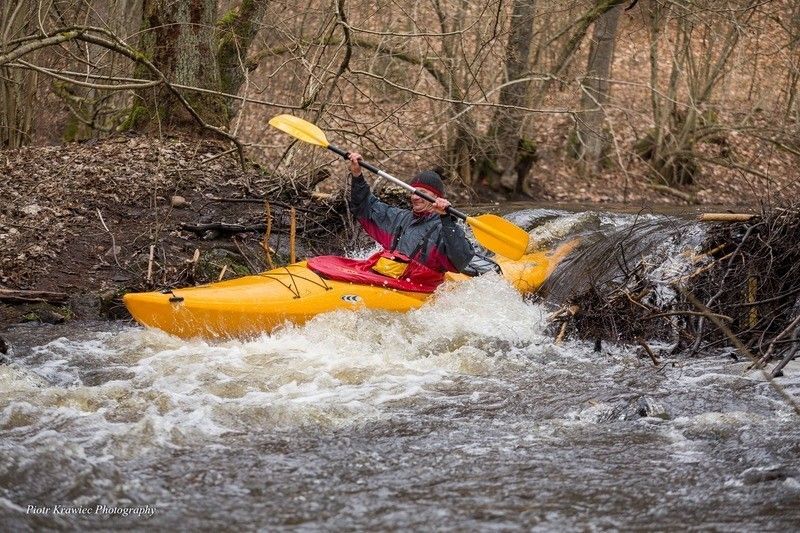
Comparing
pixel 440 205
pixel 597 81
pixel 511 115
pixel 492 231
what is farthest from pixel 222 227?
pixel 597 81

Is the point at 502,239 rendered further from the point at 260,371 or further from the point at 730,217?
the point at 260,371

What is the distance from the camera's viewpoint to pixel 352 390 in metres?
4.78

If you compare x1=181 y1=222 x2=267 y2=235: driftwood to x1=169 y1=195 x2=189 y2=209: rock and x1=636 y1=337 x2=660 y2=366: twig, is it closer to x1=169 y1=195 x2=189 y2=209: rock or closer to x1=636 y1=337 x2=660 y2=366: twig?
x1=169 y1=195 x2=189 y2=209: rock

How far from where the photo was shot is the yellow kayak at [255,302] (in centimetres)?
558

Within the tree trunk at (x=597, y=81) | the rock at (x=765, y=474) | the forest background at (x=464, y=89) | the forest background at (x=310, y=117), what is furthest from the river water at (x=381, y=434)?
the tree trunk at (x=597, y=81)

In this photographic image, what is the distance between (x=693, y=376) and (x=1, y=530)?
3.53m

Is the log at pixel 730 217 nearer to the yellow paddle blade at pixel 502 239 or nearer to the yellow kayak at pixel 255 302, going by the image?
the yellow paddle blade at pixel 502 239

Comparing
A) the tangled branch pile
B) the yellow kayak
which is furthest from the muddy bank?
the tangled branch pile

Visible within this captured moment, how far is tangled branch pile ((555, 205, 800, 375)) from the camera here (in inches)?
218

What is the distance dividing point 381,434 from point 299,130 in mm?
3087

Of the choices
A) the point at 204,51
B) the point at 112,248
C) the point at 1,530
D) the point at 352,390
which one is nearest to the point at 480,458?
the point at 352,390

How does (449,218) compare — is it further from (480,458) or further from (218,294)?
(480,458)

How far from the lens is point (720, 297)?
18.9 ft

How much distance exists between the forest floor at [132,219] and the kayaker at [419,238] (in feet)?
3.93
